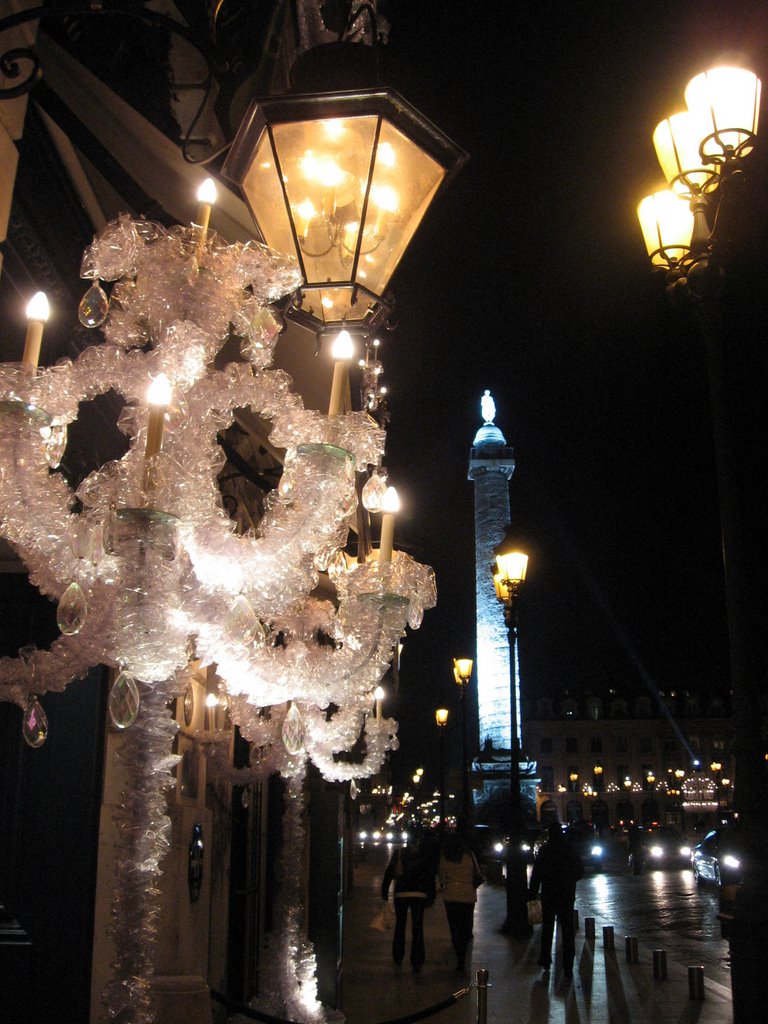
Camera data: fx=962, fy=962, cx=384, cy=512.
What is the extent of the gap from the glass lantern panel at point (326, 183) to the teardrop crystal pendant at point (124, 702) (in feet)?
5.90

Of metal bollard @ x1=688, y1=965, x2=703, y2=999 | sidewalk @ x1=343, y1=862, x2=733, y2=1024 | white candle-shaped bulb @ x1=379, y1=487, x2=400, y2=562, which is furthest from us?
metal bollard @ x1=688, y1=965, x2=703, y2=999

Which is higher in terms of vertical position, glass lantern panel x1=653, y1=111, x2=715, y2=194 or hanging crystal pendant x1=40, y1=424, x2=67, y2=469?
glass lantern panel x1=653, y1=111, x2=715, y2=194

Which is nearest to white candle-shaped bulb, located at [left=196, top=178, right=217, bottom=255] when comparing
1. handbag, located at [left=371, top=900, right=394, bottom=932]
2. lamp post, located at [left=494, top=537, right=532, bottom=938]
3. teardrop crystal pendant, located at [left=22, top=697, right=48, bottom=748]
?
teardrop crystal pendant, located at [left=22, top=697, right=48, bottom=748]

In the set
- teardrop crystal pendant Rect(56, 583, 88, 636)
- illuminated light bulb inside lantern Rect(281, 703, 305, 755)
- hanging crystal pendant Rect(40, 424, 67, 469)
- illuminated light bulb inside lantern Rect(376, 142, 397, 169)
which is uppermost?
illuminated light bulb inside lantern Rect(376, 142, 397, 169)

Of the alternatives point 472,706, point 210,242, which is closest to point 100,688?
point 210,242

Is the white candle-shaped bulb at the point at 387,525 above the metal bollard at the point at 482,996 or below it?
above

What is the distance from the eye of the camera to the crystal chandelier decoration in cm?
296

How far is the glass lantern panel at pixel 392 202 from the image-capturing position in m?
3.60

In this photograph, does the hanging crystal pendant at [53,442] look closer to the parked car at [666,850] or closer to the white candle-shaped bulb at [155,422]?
the white candle-shaped bulb at [155,422]

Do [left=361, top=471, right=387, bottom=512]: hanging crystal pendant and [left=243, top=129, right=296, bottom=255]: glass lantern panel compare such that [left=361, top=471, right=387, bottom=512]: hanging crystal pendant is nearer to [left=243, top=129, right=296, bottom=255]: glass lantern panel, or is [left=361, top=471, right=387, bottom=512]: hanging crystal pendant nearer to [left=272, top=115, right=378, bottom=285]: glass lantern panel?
[left=272, top=115, right=378, bottom=285]: glass lantern panel

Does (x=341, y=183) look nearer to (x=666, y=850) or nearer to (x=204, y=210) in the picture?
(x=204, y=210)

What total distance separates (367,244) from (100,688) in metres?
2.79

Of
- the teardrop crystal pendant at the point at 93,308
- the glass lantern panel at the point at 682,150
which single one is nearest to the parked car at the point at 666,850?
the glass lantern panel at the point at 682,150

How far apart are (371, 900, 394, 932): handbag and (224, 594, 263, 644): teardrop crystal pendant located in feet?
50.7
